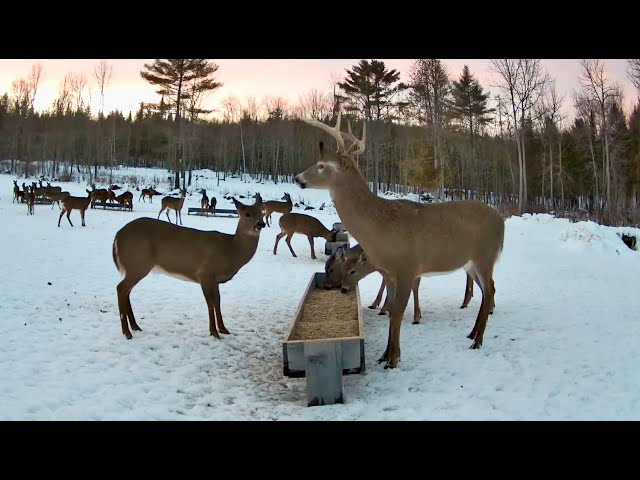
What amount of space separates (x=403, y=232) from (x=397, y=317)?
3.34 ft

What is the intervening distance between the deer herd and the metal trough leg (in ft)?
3.90

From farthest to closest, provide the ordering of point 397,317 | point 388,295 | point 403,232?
point 388,295 → point 403,232 → point 397,317

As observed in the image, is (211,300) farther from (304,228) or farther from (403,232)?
(304,228)

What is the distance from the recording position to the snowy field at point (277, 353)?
4281 mm

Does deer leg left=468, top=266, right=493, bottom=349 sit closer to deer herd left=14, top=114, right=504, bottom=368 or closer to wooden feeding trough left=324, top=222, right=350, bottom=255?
deer herd left=14, top=114, right=504, bottom=368

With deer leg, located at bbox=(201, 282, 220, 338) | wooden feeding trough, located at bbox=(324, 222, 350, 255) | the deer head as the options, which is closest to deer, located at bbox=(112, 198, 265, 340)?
deer leg, located at bbox=(201, 282, 220, 338)

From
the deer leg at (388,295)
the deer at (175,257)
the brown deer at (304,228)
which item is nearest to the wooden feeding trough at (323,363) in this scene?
the deer leg at (388,295)

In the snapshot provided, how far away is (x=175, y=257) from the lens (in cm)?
639

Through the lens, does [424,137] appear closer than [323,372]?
No

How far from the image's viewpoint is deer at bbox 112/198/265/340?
6258 mm

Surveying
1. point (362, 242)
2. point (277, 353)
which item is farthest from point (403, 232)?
point (277, 353)

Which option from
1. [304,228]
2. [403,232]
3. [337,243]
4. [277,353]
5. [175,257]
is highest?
[403,232]

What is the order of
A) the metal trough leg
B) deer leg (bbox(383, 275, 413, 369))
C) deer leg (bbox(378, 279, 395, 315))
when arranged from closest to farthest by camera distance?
1. the metal trough leg
2. deer leg (bbox(383, 275, 413, 369))
3. deer leg (bbox(378, 279, 395, 315))

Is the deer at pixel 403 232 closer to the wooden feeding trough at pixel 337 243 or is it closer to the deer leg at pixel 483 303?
the deer leg at pixel 483 303
